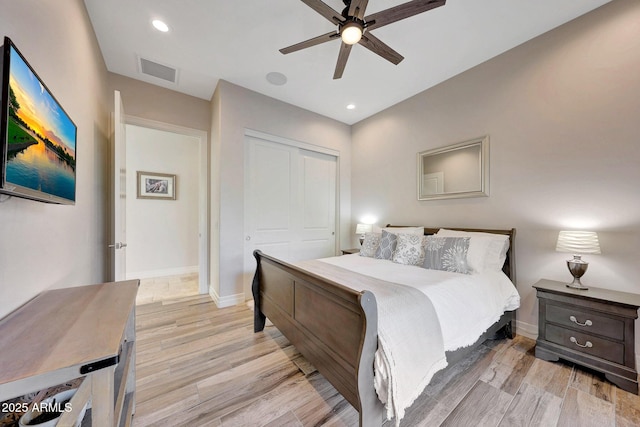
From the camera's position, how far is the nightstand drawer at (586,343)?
5.86 feet

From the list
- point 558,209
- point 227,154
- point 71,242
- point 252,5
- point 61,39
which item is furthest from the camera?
point 227,154

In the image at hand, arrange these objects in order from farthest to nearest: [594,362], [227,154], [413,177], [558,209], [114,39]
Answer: [413,177] → [227,154] → [114,39] → [558,209] → [594,362]

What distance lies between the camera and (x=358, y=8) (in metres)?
1.73

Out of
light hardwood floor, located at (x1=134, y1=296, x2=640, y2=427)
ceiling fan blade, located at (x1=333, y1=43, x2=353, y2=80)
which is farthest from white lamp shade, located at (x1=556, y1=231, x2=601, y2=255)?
ceiling fan blade, located at (x1=333, y1=43, x2=353, y2=80)

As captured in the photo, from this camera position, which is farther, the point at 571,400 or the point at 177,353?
the point at 177,353

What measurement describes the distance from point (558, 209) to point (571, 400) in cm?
163

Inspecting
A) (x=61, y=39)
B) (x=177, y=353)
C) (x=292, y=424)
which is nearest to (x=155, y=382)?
(x=177, y=353)

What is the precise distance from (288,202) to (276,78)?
1.81 metres

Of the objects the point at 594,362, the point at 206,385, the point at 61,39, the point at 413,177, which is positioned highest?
the point at 61,39

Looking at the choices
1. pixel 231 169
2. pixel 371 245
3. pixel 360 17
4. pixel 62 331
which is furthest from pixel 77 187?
pixel 371 245

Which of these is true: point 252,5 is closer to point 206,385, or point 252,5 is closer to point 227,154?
point 227,154

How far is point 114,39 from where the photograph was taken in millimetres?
2492

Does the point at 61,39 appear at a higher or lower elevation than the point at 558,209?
higher

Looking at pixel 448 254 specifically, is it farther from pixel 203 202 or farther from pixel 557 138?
pixel 203 202
